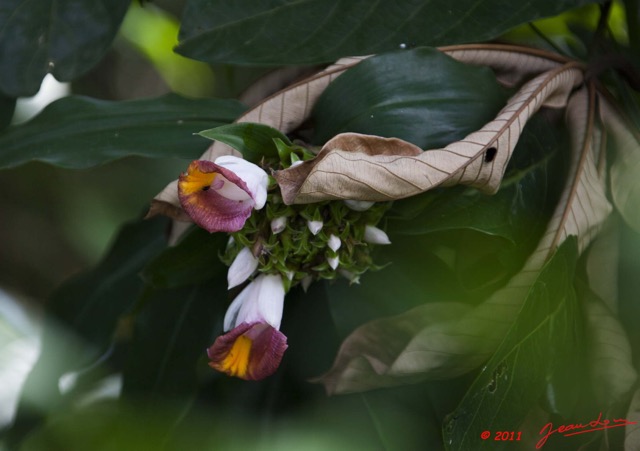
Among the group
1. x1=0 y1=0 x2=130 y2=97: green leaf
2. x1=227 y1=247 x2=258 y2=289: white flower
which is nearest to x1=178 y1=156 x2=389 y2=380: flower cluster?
x1=227 y1=247 x2=258 y2=289: white flower

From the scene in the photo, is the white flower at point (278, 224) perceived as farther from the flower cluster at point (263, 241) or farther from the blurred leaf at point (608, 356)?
the blurred leaf at point (608, 356)

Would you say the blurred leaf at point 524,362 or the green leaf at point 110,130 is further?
the green leaf at point 110,130

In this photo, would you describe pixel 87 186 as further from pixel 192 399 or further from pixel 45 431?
pixel 192 399

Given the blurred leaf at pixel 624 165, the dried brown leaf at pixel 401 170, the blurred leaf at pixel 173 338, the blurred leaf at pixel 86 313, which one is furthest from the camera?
the blurred leaf at pixel 86 313

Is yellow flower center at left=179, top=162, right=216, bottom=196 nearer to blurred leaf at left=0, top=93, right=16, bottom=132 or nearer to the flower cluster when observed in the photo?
the flower cluster

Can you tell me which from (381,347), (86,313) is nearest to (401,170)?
(381,347)

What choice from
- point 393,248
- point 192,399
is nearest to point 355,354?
point 393,248

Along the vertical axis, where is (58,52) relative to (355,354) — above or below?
above

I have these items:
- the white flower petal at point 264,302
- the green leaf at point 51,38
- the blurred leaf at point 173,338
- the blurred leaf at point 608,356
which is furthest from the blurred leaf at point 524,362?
the green leaf at point 51,38
